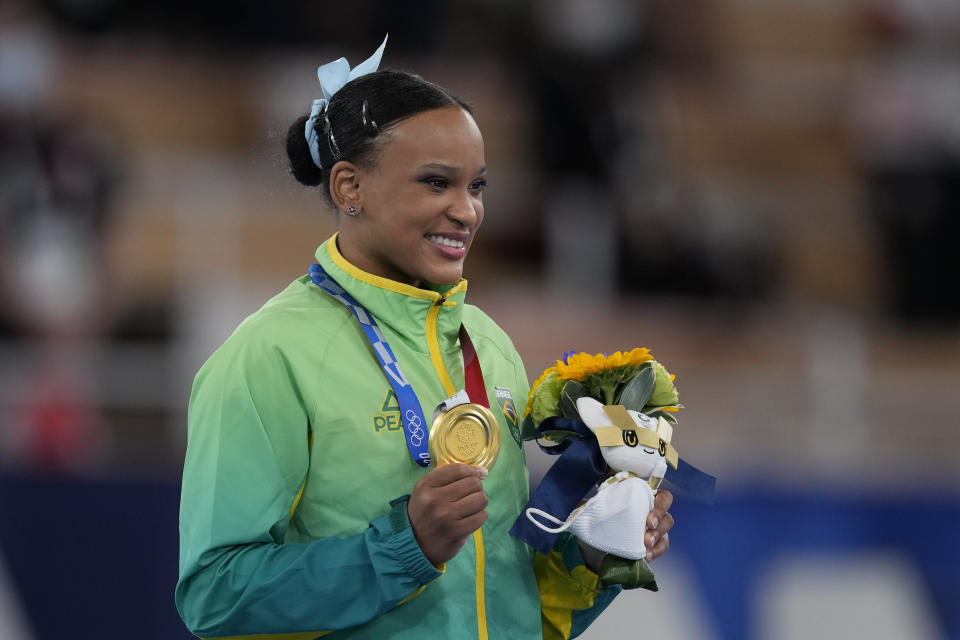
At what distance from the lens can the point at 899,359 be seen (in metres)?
6.90

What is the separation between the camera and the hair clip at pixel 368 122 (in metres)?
2.22

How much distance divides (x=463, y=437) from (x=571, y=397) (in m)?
0.27

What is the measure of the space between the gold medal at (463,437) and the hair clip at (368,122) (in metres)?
0.47

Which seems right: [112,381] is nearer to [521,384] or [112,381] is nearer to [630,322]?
[630,322]

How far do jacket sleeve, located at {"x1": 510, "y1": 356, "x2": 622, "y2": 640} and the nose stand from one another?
1.12 feet

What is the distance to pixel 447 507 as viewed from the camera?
6.45ft

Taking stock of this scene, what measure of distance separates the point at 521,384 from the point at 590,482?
26 cm

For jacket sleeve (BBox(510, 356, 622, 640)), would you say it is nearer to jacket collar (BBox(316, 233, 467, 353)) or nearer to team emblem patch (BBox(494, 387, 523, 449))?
team emblem patch (BBox(494, 387, 523, 449))

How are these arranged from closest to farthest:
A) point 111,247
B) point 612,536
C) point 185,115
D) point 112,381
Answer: point 612,536, point 112,381, point 111,247, point 185,115

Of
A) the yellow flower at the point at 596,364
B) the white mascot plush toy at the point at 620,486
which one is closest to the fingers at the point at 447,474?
the white mascot plush toy at the point at 620,486

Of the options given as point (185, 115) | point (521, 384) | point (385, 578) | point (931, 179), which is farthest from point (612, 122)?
point (385, 578)

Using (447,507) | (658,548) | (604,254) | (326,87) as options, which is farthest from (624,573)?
(604,254)

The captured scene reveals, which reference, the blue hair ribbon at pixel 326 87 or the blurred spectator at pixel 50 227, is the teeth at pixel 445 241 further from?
the blurred spectator at pixel 50 227

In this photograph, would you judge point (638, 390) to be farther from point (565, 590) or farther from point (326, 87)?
point (326, 87)
